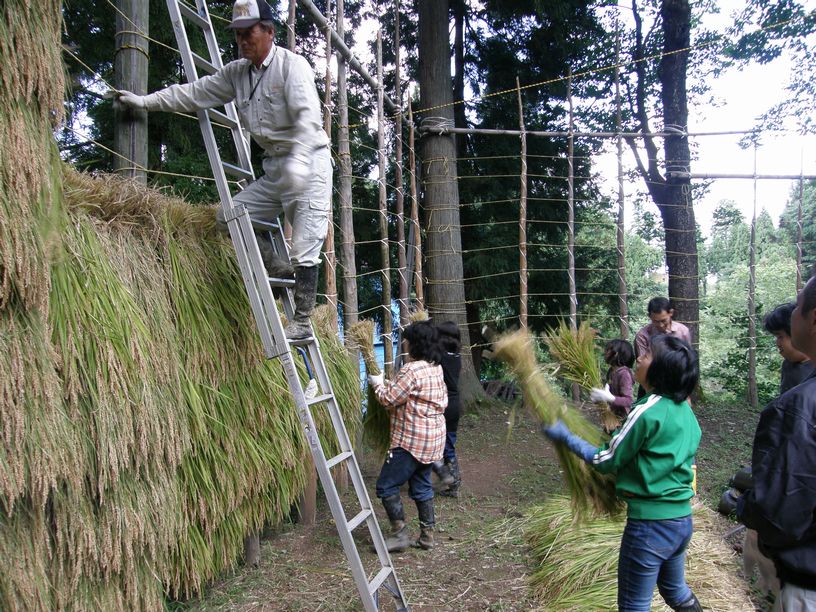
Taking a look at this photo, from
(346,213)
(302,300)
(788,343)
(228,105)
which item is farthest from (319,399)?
(346,213)

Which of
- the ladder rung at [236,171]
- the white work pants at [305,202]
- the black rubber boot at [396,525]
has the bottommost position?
the black rubber boot at [396,525]

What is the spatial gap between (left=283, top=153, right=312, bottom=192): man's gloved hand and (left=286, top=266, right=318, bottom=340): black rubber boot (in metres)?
0.42

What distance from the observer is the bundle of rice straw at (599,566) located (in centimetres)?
302

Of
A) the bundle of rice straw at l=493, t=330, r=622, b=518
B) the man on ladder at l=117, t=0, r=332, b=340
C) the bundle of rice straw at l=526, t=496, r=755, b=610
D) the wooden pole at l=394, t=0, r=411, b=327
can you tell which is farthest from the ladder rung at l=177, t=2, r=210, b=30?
the wooden pole at l=394, t=0, r=411, b=327

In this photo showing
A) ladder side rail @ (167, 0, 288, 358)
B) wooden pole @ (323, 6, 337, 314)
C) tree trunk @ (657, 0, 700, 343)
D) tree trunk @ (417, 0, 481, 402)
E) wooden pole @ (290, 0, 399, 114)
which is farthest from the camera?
tree trunk @ (657, 0, 700, 343)

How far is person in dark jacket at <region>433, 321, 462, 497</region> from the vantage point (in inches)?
186

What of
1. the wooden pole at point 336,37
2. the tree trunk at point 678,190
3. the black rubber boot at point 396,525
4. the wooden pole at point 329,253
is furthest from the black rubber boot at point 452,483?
the tree trunk at point 678,190

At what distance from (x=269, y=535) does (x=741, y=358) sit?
34.0 ft

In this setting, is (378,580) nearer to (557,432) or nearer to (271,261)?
(557,432)

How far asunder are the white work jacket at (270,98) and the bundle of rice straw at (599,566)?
2.69 metres

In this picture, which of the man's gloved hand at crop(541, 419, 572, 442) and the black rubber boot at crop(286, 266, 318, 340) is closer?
the man's gloved hand at crop(541, 419, 572, 442)

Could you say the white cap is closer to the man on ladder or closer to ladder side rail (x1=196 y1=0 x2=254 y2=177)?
the man on ladder

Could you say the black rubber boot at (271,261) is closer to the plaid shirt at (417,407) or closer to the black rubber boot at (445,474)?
the plaid shirt at (417,407)

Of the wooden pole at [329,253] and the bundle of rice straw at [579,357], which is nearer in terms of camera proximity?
the bundle of rice straw at [579,357]
